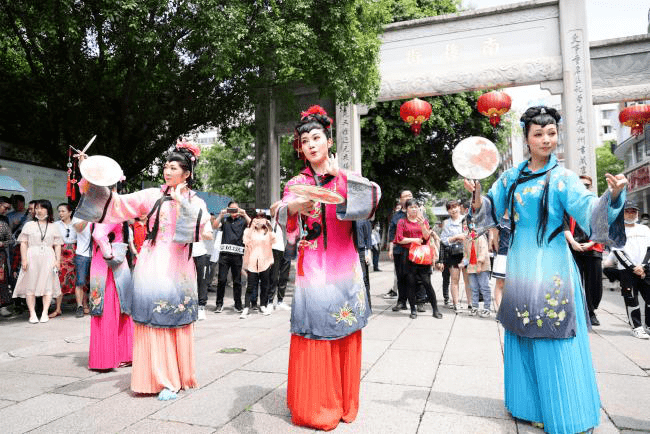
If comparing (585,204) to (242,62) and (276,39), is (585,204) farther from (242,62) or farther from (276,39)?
(242,62)

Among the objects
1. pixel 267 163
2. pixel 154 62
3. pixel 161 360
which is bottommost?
pixel 161 360

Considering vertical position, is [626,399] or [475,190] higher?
[475,190]

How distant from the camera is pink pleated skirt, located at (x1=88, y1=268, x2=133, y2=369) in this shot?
4.16 metres

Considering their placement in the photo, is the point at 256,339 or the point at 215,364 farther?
the point at 256,339

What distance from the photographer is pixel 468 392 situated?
3404 mm

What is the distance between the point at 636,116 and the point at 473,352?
345 inches

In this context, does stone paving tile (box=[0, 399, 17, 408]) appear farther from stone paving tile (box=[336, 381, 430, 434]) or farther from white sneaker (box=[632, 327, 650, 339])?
white sneaker (box=[632, 327, 650, 339])

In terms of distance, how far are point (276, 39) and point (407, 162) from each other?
482 inches

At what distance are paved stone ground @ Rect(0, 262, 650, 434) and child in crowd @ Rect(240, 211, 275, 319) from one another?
136 centimetres

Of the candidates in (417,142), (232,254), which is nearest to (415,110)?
(232,254)

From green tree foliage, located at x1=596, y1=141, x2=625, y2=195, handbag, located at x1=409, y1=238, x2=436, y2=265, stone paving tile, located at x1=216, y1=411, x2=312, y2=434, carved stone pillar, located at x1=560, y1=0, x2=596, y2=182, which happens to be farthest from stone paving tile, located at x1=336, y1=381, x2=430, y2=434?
green tree foliage, located at x1=596, y1=141, x2=625, y2=195

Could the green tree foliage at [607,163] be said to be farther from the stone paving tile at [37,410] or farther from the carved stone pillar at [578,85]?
the stone paving tile at [37,410]

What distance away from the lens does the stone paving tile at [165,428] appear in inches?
108

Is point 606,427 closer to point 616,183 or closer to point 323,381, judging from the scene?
point 616,183
